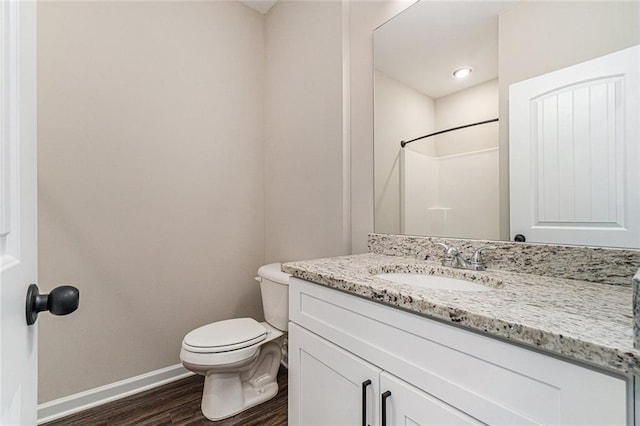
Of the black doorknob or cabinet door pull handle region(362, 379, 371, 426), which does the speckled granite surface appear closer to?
cabinet door pull handle region(362, 379, 371, 426)

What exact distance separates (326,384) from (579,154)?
1094 millimetres

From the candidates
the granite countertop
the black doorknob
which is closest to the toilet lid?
the granite countertop

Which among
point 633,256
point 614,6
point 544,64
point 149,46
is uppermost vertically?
point 149,46

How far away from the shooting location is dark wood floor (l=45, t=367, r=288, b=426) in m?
1.46

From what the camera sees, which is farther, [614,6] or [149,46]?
[149,46]

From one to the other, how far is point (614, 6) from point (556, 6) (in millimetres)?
152

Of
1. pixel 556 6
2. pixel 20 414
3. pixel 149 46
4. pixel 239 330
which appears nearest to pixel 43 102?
pixel 149 46

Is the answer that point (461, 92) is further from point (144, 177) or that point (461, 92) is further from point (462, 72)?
point (144, 177)

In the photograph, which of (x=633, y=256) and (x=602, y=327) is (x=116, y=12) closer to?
(x=602, y=327)

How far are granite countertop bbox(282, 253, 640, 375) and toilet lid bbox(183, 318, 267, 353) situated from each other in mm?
652

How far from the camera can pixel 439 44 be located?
1323 mm

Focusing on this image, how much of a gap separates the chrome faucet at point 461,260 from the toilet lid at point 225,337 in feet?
3.28

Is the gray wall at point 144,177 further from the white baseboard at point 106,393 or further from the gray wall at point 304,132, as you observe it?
the gray wall at point 304,132

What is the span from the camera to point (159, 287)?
179cm
